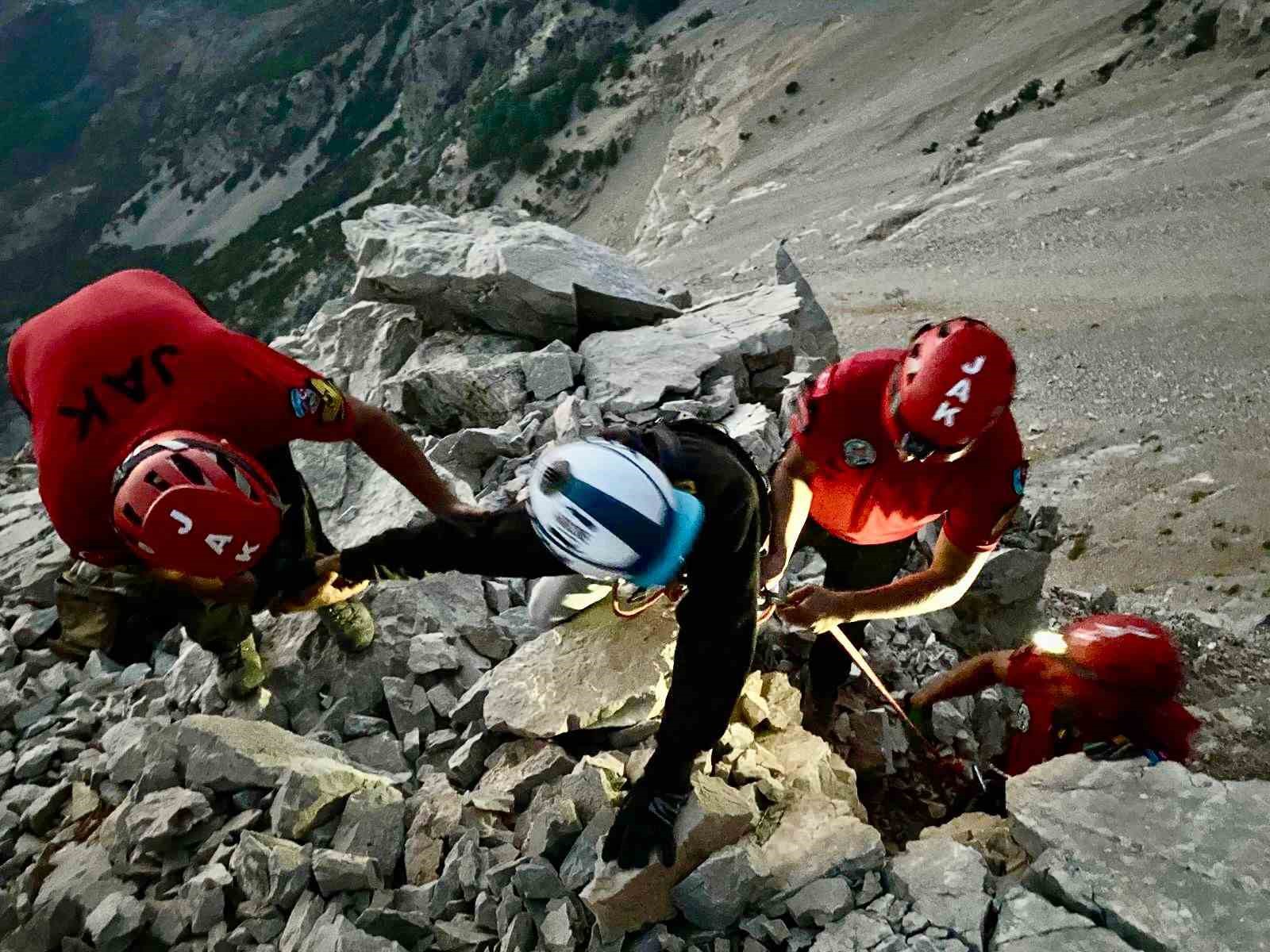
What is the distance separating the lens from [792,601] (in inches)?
126

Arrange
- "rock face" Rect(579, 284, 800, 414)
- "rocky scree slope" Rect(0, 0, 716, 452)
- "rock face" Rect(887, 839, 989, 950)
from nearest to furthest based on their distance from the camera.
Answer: "rock face" Rect(887, 839, 989, 950), "rock face" Rect(579, 284, 800, 414), "rocky scree slope" Rect(0, 0, 716, 452)

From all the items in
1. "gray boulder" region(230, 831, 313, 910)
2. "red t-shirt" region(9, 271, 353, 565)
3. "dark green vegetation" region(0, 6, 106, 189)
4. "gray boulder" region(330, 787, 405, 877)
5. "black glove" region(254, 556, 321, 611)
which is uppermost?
"dark green vegetation" region(0, 6, 106, 189)

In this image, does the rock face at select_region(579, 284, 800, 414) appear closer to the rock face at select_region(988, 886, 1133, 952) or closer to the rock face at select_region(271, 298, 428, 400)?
the rock face at select_region(271, 298, 428, 400)

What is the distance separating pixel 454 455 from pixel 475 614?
53.7 inches

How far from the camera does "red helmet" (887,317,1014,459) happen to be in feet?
8.14

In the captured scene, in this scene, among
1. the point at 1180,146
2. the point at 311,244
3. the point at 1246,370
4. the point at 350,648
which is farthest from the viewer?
the point at 311,244

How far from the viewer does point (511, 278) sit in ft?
19.7

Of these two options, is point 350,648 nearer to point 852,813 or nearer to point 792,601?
point 792,601

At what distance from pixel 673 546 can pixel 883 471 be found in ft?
4.97

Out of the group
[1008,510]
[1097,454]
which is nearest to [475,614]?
[1008,510]

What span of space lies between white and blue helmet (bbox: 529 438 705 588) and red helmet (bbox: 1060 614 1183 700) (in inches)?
80.6

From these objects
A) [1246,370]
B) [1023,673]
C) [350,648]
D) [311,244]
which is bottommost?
[1246,370]

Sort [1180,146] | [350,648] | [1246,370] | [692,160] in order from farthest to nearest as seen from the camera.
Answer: [692,160] < [1180,146] < [1246,370] < [350,648]

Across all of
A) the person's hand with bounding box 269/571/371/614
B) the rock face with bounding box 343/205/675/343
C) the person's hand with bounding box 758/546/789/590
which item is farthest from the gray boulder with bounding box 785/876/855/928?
the rock face with bounding box 343/205/675/343
